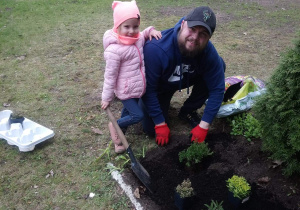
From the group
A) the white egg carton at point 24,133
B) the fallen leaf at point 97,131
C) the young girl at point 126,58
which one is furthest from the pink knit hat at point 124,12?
the white egg carton at point 24,133

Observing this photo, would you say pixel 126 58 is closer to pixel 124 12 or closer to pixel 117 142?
pixel 124 12

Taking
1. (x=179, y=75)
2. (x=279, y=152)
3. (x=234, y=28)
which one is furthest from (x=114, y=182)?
(x=234, y=28)

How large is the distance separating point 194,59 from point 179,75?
28cm

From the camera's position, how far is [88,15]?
827 cm

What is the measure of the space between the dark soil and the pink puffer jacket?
2.60 feet

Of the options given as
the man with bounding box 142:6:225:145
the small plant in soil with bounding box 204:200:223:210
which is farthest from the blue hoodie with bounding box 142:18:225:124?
the small plant in soil with bounding box 204:200:223:210

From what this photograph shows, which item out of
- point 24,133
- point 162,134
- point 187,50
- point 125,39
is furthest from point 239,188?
point 24,133

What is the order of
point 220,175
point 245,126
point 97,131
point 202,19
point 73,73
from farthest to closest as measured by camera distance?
point 73,73, point 97,131, point 245,126, point 220,175, point 202,19

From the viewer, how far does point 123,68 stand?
9.79 feet

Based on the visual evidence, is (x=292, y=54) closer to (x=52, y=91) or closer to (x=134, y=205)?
(x=134, y=205)

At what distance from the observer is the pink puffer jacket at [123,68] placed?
2887 mm

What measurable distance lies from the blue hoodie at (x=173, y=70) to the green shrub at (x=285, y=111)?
58 cm

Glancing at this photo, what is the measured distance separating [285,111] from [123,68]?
1.58 meters

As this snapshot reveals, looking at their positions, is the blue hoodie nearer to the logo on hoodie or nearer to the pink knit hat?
the logo on hoodie
